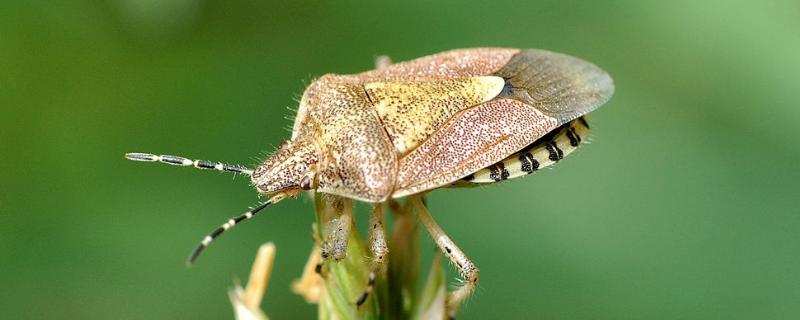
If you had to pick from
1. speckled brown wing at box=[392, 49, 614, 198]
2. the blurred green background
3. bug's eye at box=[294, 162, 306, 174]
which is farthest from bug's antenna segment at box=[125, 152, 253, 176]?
the blurred green background

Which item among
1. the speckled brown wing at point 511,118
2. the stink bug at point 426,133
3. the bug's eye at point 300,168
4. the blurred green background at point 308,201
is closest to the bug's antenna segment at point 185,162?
the stink bug at point 426,133

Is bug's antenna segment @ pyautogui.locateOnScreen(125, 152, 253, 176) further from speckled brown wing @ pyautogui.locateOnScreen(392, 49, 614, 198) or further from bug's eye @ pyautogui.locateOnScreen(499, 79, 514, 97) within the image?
bug's eye @ pyautogui.locateOnScreen(499, 79, 514, 97)

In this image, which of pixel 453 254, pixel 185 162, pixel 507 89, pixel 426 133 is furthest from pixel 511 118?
pixel 185 162

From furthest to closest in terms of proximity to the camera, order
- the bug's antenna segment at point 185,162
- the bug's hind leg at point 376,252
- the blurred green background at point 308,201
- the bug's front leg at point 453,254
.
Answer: the blurred green background at point 308,201 → the bug's front leg at point 453,254 → the bug's antenna segment at point 185,162 → the bug's hind leg at point 376,252

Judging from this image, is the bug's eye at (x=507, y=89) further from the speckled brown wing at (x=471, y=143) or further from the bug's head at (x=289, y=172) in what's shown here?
the bug's head at (x=289, y=172)

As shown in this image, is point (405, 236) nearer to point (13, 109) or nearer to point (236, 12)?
point (236, 12)

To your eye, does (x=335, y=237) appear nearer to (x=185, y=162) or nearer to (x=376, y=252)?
(x=376, y=252)
